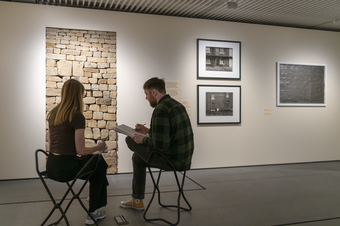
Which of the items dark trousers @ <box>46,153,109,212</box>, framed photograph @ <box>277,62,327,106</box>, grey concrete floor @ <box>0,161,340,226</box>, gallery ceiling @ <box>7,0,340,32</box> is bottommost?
grey concrete floor @ <box>0,161,340,226</box>

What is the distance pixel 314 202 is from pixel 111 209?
2.53 metres

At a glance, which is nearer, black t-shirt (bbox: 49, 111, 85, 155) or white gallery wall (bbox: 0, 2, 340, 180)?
black t-shirt (bbox: 49, 111, 85, 155)

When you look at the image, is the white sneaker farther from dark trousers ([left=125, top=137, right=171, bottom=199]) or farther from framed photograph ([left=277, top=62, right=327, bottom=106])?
framed photograph ([left=277, top=62, right=327, bottom=106])

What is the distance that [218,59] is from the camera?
599 cm

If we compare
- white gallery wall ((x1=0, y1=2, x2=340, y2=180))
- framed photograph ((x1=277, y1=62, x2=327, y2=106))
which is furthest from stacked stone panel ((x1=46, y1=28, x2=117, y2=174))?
framed photograph ((x1=277, y1=62, x2=327, y2=106))

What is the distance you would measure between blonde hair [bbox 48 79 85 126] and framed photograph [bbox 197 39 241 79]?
3411 millimetres

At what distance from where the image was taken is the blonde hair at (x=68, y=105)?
2703 mm

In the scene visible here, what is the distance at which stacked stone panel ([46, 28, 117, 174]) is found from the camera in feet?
16.8

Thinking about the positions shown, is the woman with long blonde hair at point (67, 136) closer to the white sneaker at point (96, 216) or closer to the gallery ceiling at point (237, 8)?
the white sneaker at point (96, 216)

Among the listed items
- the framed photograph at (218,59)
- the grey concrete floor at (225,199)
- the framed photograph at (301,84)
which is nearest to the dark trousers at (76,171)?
the grey concrete floor at (225,199)

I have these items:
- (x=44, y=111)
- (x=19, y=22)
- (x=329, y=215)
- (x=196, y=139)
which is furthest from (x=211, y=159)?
(x=19, y=22)

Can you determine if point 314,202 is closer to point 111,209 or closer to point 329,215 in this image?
point 329,215

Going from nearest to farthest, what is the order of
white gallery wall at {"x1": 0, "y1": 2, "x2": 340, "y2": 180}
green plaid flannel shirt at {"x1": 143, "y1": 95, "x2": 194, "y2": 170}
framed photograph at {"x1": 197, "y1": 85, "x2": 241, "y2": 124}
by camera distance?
green plaid flannel shirt at {"x1": 143, "y1": 95, "x2": 194, "y2": 170} < white gallery wall at {"x1": 0, "y1": 2, "x2": 340, "y2": 180} < framed photograph at {"x1": 197, "y1": 85, "x2": 241, "y2": 124}

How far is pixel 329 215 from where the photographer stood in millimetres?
3328
